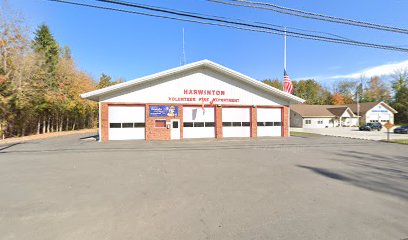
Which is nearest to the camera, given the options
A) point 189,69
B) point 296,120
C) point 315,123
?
point 189,69

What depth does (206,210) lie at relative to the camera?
4.02 m

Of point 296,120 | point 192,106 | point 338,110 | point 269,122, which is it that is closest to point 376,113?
point 338,110

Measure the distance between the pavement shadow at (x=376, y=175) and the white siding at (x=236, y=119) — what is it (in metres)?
10.9

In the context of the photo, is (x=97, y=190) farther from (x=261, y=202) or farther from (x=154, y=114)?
(x=154, y=114)

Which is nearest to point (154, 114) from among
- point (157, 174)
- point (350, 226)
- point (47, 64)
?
point (157, 174)

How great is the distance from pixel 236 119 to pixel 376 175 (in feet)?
42.8

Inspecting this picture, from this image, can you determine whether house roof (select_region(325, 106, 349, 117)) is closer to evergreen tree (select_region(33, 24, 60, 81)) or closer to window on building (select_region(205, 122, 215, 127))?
window on building (select_region(205, 122, 215, 127))

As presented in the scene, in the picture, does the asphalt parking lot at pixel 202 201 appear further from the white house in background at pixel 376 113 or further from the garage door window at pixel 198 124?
the white house in background at pixel 376 113

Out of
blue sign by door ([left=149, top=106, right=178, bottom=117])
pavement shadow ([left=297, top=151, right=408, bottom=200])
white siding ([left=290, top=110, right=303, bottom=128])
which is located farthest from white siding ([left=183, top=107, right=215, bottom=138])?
white siding ([left=290, top=110, right=303, bottom=128])

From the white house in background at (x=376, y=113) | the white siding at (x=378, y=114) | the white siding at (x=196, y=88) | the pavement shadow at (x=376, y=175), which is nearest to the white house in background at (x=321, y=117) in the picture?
the white house in background at (x=376, y=113)

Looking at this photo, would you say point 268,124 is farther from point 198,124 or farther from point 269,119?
point 198,124

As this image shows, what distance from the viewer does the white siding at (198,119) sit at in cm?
1814

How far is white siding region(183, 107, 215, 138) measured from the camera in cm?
1814

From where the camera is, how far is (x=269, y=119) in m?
20.2
